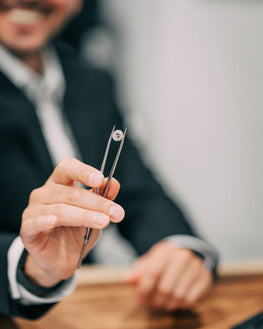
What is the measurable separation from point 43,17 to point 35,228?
1.84 feet

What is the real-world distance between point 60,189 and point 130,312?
0.21 meters

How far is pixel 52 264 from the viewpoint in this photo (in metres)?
0.27

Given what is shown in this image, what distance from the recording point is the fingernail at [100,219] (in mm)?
217

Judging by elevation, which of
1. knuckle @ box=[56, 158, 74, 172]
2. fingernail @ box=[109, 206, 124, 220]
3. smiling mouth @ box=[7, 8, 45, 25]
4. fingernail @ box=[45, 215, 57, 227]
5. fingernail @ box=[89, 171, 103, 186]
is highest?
fingernail @ box=[89, 171, 103, 186]

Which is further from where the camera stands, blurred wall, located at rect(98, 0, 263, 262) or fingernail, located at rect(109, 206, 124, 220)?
blurred wall, located at rect(98, 0, 263, 262)

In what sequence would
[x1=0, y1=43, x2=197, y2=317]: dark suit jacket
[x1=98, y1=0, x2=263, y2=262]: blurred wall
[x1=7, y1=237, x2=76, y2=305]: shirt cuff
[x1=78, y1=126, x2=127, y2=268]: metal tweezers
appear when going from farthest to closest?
[x1=98, y1=0, x2=263, y2=262]: blurred wall
[x1=0, y1=43, x2=197, y2=317]: dark suit jacket
[x1=7, y1=237, x2=76, y2=305]: shirt cuff
[x1=78, y1=126, x2=127, y2=268]: metal tweezers

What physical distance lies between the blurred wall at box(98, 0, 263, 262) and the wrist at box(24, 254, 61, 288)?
3.66 ft

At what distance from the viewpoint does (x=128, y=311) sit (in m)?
0.39

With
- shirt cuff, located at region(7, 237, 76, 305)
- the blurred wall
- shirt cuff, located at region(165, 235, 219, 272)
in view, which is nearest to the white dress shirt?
shirt cuff, located at region(165, 235, 219, 272)

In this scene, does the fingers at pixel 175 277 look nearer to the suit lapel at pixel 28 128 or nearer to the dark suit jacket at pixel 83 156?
the dark suit jacket at pixel 83 156

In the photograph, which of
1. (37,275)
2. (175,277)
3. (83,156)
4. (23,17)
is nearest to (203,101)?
(83,156)

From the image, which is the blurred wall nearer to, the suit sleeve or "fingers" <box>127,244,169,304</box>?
"fingers" <box>127,244,169,304</box>

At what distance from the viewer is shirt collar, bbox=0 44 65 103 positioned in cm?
60

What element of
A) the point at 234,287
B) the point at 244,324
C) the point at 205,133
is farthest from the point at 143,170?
the point at 205,133
